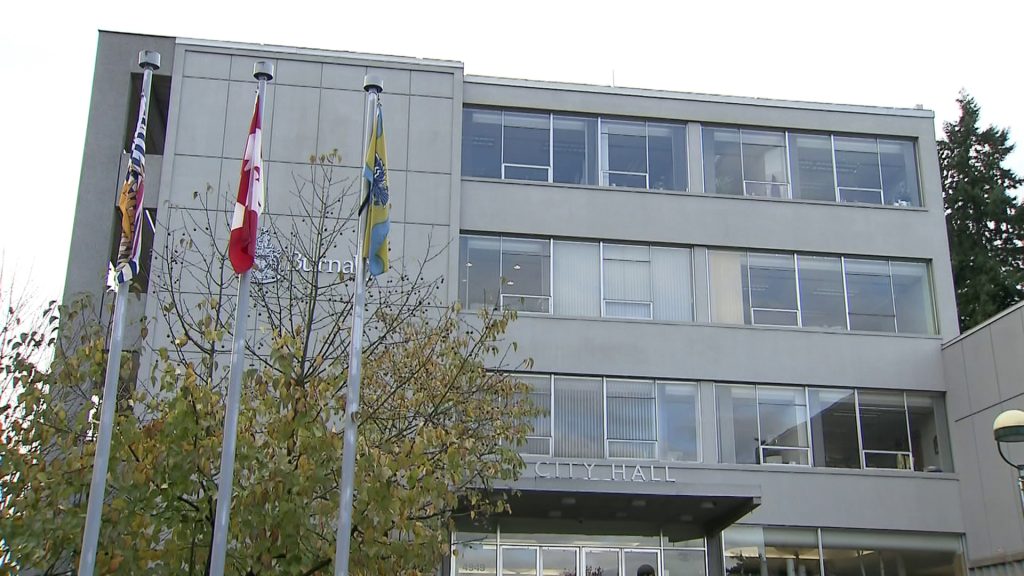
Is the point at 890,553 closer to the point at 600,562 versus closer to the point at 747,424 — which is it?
the point at 747,424

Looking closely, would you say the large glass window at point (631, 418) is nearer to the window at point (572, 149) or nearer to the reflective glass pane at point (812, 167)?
the window at point (572, 149)

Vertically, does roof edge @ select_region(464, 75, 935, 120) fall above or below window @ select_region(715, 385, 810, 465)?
above

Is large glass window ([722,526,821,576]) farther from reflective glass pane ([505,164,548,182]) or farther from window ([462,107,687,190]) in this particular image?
reflective glass pane ([505,164,548,182])

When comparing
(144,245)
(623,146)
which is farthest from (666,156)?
Answer: (144,245)

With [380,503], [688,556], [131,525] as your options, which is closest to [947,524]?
[688,556]

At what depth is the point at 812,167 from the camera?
32.3 m

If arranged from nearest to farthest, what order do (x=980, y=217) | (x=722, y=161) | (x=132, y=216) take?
1. (x=132, y=216)
2. (x=722, y=161)
3. (x=980, y=217)

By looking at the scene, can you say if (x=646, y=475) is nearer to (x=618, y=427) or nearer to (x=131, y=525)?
(x=618, y=427)

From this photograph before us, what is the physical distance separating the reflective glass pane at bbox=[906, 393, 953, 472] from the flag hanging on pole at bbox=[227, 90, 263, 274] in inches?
836

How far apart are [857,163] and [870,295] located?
159 inches

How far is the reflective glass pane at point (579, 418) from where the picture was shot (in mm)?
28078

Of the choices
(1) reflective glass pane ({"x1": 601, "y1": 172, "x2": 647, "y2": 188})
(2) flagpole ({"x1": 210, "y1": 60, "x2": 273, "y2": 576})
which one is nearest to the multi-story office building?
(1) reflective glass pane ({"x1": 601, "y1": 172, "x2": 647, "y2": 188})

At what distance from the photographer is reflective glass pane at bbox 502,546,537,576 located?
26984 mm

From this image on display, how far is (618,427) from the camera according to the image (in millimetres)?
28438
